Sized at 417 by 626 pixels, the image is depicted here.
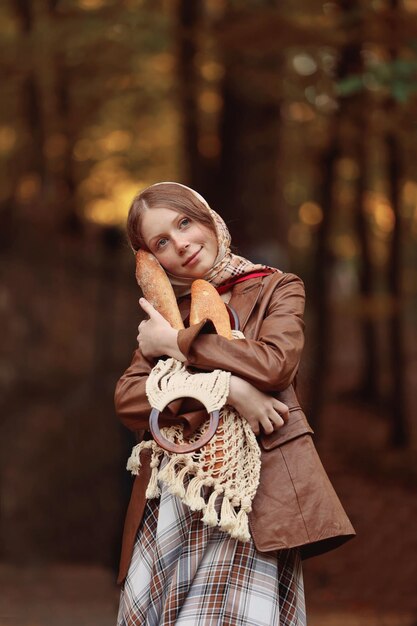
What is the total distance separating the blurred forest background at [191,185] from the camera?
22.8 feet

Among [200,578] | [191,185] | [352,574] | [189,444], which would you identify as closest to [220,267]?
[189,444]

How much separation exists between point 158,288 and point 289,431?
61cm

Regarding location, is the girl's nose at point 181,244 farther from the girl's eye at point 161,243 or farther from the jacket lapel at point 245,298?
the jacket lapel at point 245,298

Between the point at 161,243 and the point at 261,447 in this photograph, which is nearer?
the point at 261,447

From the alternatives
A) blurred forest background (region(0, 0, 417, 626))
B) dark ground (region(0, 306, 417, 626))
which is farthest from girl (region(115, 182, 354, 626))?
dark ground (region(0, 306, 417, 626))

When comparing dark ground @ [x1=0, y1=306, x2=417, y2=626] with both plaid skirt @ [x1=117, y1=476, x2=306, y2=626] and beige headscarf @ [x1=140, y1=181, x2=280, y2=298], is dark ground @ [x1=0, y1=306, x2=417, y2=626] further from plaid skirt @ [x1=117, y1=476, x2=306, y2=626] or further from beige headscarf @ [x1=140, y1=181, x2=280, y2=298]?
beige headscarf @ [x1=140, y1=181, x2=280, y2=298]

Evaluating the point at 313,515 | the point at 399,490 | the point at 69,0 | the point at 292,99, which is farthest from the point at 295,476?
the point at 399,490

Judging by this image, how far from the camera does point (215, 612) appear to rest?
2.72m

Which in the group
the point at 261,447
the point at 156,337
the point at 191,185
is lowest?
the point at 191,185

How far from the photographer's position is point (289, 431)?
2.76 metres

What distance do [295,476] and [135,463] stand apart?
1.83 ft

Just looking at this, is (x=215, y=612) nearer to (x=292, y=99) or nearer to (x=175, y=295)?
(x=175, y=295)

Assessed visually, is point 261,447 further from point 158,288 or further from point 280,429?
point 158,288

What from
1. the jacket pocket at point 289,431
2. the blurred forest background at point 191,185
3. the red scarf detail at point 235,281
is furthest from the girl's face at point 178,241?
the blurred forest background at point 191,185
